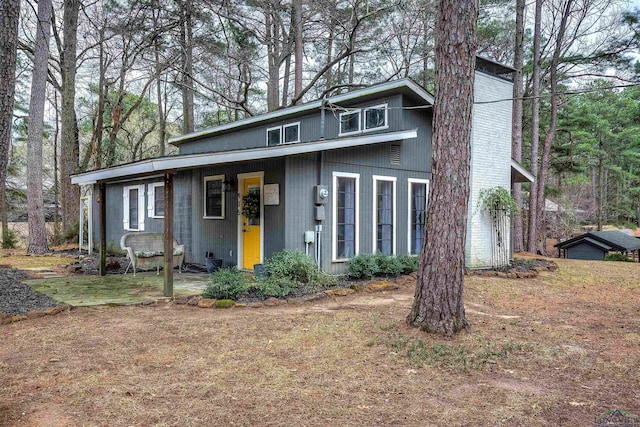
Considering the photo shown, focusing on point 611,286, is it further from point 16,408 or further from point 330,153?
point 16,408

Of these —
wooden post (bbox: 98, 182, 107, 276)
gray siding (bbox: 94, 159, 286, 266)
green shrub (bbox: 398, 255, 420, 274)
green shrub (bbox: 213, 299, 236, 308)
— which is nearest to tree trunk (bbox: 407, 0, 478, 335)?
green shrub (bbox: 213, 299, 236, 308)

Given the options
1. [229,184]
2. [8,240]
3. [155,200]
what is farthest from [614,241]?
[8,240]

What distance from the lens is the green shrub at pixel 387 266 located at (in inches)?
327

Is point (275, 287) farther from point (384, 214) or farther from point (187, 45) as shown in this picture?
point (187, 45)

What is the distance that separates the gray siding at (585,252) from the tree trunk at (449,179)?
49.8 feet

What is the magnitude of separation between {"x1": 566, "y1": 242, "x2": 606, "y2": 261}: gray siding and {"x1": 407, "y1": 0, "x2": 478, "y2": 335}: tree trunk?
15.2 meters

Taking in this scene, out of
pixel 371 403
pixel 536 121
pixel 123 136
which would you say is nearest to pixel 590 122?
pixel 536 121

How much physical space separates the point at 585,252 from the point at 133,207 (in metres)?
16.7

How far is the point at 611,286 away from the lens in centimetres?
820

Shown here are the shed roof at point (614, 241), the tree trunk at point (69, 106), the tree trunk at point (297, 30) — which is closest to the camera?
the tree trunk at point (69, 106)

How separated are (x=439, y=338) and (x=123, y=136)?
983 inches

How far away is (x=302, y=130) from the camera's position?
10789 millimetres

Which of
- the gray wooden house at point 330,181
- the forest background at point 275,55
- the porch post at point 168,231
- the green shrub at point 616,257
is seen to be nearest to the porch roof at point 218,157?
the gray wooden house at point 330,181

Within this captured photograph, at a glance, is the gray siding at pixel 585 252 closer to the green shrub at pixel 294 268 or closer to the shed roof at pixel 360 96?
the shed roof at pixel 360 96
